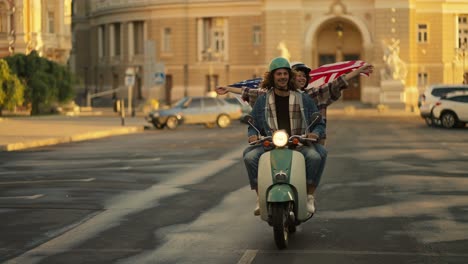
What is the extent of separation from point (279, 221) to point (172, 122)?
1405 inches

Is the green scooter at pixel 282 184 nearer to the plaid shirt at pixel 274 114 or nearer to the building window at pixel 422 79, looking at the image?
the plaid shirt at pixel 274 114

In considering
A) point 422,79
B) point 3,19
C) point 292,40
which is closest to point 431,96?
point 3,19

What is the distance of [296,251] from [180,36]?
7259cm

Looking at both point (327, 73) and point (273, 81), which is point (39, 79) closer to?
point (327, 73)

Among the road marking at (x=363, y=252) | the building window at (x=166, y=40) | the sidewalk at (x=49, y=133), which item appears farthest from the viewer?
the building window at (x=166, y=40)

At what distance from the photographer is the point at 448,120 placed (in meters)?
44.4

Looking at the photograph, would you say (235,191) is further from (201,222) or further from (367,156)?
(367,156)

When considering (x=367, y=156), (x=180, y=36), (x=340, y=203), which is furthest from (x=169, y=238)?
(x=180, y=36)

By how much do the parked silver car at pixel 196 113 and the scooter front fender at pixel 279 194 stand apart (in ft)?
116

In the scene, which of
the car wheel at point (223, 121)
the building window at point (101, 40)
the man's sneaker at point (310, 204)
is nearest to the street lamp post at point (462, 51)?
the building window at point (101, 40)

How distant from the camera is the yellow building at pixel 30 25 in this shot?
217 ft

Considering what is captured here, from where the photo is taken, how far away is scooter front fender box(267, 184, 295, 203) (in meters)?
11.7

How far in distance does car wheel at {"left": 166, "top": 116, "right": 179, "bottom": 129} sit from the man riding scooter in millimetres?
34485

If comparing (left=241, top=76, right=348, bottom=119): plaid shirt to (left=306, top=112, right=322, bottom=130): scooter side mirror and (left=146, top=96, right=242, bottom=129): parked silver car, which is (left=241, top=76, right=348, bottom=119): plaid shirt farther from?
(left=146, top=96, right=242, bottom=129): parked silver car
